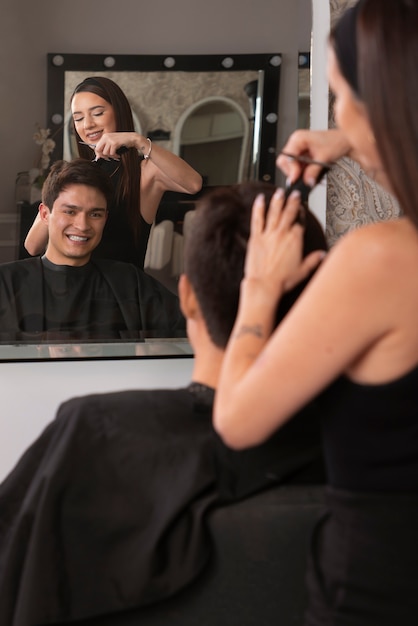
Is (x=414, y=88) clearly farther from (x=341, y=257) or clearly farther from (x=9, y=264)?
(x=9, y=264)

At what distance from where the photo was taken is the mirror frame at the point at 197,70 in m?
2.47

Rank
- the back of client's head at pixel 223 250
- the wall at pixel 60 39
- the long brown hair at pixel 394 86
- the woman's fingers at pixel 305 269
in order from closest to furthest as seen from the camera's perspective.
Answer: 1. the long brown hair at pixel 394 86
2. the woman's fingers at pixel 305 269
3. the back of client's head at pixel 223 250
4. the wall at pixel 60 39

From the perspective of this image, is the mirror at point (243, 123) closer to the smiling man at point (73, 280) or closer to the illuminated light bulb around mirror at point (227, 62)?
the illuminated light bulb around mirror at point (227, 62)

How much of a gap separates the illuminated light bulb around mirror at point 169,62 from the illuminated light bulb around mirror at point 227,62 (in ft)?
0.52

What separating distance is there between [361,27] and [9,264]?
5.56 ft

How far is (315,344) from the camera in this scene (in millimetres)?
1039

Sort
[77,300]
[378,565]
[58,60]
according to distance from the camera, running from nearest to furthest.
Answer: [378,565]
[58,60]
[77,300]

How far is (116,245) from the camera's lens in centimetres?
257

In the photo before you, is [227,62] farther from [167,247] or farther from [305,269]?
[305,269]

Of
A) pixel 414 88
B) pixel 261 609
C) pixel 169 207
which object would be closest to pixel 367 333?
pixel 414 88

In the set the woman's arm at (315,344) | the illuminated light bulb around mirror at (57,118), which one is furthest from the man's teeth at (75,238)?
the woman's arm at (315,344)

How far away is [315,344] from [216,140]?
1.67 meters

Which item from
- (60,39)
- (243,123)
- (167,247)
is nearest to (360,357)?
(167,247)

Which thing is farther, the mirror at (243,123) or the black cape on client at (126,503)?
the mirror at (243,123)
